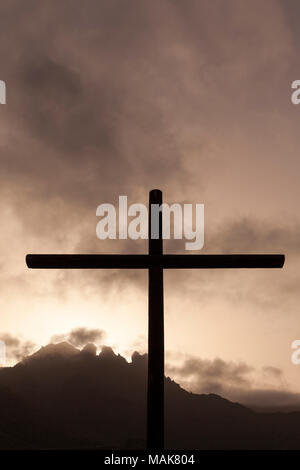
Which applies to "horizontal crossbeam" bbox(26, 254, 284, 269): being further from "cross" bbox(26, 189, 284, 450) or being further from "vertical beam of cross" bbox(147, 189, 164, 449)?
"vertical beam of cross" bbox(147, 189, 164, 449)

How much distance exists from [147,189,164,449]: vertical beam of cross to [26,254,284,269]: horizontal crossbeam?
0.14 m

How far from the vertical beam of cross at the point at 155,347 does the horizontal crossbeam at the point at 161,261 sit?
5.4 inches

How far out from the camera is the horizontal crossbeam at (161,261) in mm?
7684

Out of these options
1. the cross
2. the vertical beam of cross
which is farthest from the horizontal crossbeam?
the vertical beam of cross

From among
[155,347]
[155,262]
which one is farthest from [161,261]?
[155,347]

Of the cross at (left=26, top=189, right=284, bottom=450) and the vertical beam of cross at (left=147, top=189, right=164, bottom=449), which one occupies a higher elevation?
the cross at (left=26, top=189, right=284, bottom=450)

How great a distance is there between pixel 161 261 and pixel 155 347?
1.27m

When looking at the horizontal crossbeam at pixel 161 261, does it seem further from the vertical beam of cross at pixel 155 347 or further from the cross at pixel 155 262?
the vertical beam of cross at pixel 155 347

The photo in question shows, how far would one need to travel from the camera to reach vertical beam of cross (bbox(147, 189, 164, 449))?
22.6ft

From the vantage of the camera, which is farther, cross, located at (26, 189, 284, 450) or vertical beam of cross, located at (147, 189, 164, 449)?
cross, located at (26, 189, 284, 450)

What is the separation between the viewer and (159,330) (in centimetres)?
733
